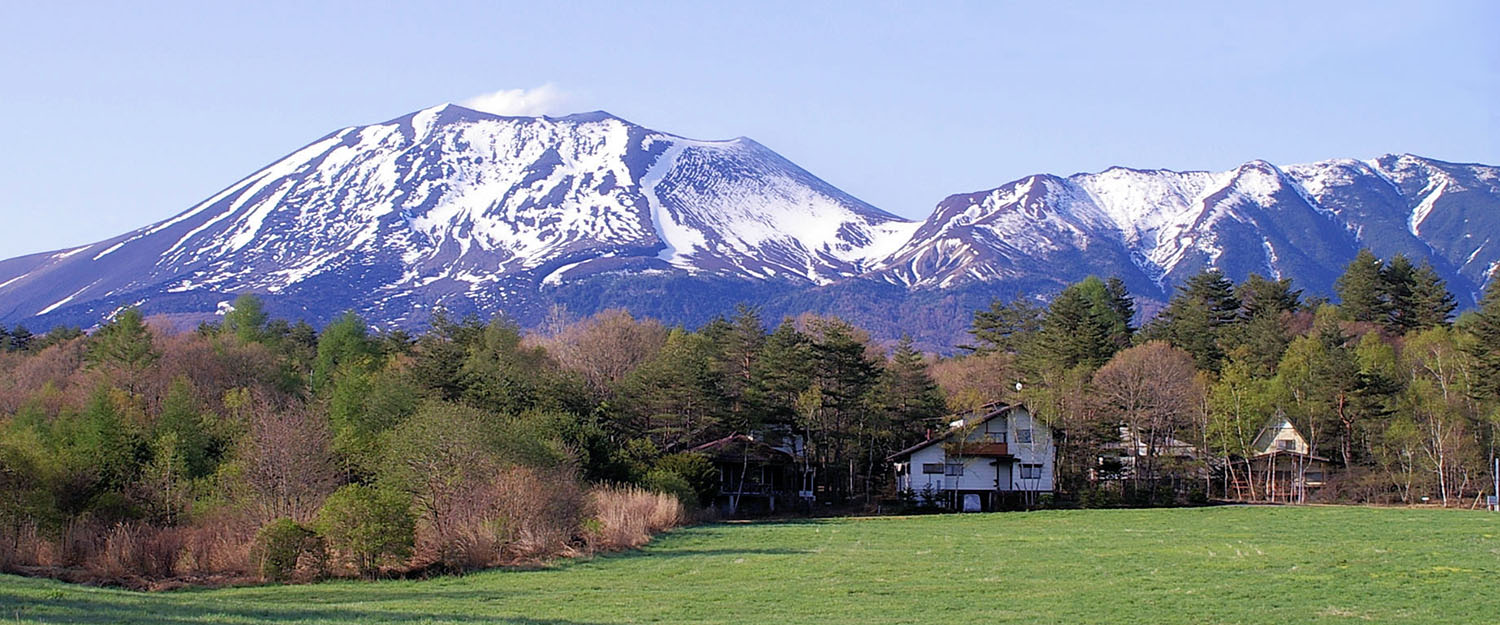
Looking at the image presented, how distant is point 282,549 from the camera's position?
26.6 meters

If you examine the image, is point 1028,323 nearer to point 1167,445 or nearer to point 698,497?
point 1167,445

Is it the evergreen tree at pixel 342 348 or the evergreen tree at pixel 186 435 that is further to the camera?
the evergreen tree at pixel 342 348

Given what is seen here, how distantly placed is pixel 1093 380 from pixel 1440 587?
43.9 metres

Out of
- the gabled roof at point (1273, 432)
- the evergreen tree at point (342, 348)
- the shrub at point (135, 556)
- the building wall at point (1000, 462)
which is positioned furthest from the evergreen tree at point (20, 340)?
the gabled roof at point (1273, 432)

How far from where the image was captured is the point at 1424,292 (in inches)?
3120

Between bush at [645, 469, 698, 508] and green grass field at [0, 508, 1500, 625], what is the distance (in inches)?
456

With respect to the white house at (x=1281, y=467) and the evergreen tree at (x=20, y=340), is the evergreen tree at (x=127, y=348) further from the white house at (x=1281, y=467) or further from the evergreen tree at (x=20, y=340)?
the white house at (x=1281, y=467)

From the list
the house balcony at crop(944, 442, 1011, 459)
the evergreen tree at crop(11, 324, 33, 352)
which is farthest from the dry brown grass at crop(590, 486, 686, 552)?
the evergreen tree at crop(11, 324, 33, 352)

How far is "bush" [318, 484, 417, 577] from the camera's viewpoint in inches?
1062

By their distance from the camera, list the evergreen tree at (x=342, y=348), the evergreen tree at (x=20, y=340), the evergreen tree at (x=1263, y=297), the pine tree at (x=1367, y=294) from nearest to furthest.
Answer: the evergreen tree at (x=342, y=348)
the pine tree at (x=1367, y=294)
the evergreen tree at (x=1263, y=297)
the evergreen tree at (x=20, y=340)

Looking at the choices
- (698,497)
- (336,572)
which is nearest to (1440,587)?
(336,572)

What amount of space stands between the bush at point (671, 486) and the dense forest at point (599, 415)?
0.15 metres

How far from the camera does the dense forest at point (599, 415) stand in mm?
30703

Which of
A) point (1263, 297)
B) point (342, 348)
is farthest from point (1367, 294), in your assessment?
point (342, 348)
